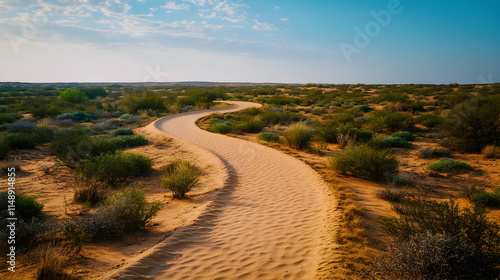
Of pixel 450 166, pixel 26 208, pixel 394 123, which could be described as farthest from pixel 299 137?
pixel 26 208

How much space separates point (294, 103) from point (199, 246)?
30.9 meters

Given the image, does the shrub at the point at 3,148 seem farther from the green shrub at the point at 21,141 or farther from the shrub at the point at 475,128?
the shrub at the point at 475,128

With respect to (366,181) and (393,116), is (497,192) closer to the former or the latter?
(366,181)

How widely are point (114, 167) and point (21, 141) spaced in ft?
24.6

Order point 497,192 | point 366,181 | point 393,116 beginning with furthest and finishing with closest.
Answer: point 393,116 < point 366,181 < point 497,192

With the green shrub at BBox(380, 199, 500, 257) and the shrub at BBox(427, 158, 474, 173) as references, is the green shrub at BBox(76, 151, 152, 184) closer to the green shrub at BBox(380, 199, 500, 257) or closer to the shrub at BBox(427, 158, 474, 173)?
the green shrub at BBox(380, 199, 500, 257)

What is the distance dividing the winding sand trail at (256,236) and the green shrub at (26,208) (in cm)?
329

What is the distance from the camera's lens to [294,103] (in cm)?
3447

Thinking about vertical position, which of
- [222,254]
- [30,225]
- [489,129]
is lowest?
[222,254]

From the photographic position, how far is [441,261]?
3336mm

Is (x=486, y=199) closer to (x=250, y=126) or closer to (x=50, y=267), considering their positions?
→ (x=50, y=267)

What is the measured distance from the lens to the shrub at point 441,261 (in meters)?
3.30

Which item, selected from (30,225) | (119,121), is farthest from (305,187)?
(119,121)

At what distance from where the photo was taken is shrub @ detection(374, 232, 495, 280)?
330 cm
